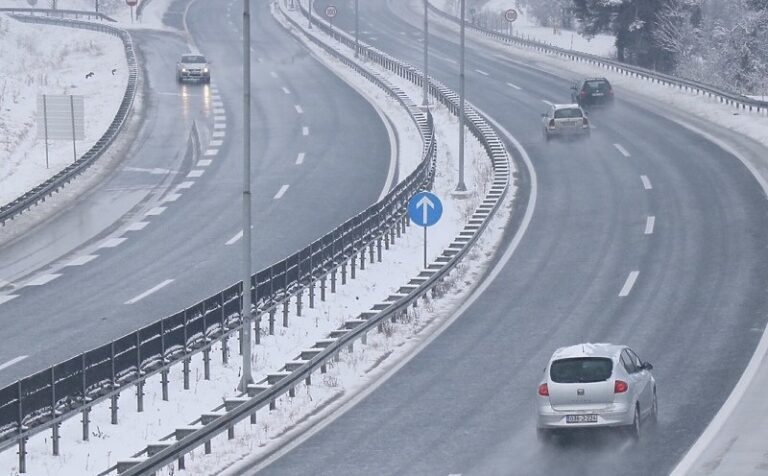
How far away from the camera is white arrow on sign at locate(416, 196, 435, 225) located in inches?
1229

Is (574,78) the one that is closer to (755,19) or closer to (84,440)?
(755,19)

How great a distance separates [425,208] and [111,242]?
1043 centimetres

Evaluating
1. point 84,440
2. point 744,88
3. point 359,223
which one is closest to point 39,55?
point 744,88

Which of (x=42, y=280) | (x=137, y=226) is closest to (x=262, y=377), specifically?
(x=42, y=280)

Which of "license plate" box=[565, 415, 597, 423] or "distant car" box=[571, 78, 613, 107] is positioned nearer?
"license plate" box=[565, 415, 597, 423]

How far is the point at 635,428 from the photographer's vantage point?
19422 millimetres

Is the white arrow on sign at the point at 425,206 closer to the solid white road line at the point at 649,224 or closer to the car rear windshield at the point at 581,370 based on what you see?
the solid white road line at the point at 649,224

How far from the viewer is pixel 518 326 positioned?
2773 centimetres

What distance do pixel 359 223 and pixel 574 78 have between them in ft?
135

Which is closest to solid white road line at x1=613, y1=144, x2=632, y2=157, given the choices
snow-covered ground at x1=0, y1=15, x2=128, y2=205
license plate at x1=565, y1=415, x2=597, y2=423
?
snow-covered ground at x1=0, y1=15, x2=128, y2=205

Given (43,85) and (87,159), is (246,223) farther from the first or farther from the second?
(43,85)

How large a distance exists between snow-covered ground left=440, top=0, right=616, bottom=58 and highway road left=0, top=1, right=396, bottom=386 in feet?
104

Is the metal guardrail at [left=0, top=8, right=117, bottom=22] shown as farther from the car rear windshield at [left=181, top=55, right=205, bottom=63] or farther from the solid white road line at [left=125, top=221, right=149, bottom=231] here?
the solid white road line at [left=125, top=221, right=149, bottom=231]

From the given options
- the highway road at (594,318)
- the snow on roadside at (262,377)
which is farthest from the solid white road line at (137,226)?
the highway road at (594,318)
